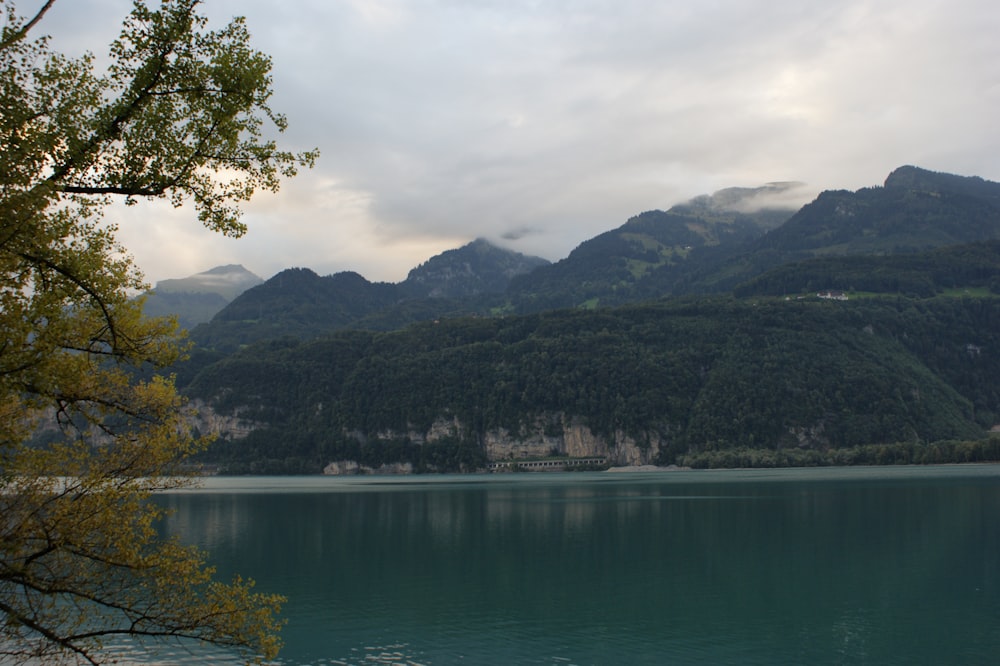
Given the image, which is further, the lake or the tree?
the lake

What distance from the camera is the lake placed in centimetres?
2978

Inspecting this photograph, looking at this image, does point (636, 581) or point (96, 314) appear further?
point (636, 581)

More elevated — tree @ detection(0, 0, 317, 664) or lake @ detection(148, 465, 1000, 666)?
tree @ detection(0, 0, 317, 664)

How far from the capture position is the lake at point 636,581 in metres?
29.8

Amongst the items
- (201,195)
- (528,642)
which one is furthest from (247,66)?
(528,642)

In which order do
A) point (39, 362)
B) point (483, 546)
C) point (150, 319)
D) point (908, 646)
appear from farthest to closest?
point (483, 546) → point (908, 646) → point (150, 319) → point (39, 362)

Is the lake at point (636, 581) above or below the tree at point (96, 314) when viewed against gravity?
below

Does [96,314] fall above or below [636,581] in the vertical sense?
above

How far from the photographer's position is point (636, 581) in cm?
4275

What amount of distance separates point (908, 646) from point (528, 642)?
44.4 ft

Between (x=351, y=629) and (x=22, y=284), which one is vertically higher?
(x=22, y=284)

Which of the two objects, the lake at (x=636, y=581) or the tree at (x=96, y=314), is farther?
the lake at (x=636, y=581)

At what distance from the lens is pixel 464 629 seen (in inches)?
1307

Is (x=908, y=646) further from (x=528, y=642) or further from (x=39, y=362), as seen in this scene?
(x=39, y=362)
